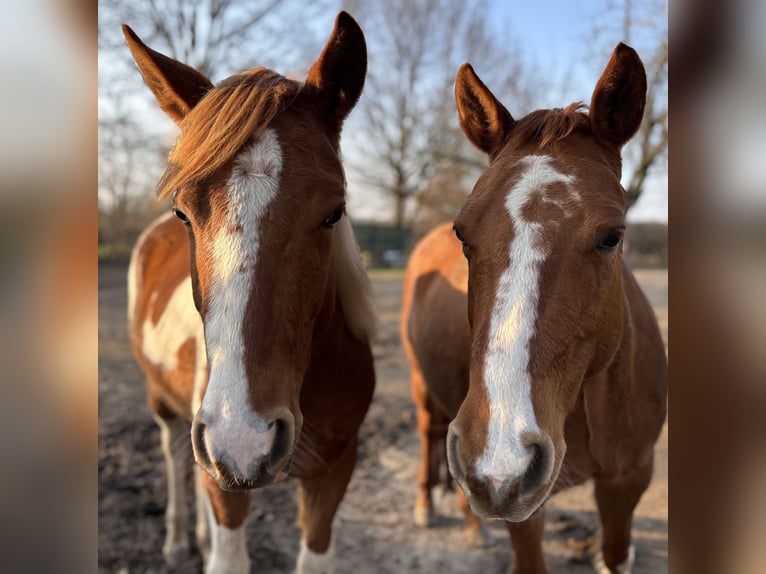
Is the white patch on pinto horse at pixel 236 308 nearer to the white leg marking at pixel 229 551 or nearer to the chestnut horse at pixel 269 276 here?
the chestnut horse at pixel 269 276

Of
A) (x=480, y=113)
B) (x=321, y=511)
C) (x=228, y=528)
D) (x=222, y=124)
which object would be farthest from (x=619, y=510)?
(x=222, y=124)

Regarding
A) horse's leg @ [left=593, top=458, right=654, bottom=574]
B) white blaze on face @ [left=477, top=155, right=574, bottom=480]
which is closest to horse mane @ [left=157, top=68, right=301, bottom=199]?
white blaze on face @ [left=477, top=155, right=574, bottom=480]

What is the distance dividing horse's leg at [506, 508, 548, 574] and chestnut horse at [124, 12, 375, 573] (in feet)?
2.96

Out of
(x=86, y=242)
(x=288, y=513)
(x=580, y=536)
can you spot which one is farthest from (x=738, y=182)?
(x=288, y=513)

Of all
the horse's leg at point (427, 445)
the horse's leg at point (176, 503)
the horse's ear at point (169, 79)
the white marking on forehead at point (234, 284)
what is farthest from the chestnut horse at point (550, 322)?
the horse's leg at point (176, 503)

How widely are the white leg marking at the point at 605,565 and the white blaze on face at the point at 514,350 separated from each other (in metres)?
2.05

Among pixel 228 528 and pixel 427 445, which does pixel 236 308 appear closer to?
pixel 228 528

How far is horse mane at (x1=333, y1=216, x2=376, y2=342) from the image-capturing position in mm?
2537

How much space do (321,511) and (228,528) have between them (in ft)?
1.54

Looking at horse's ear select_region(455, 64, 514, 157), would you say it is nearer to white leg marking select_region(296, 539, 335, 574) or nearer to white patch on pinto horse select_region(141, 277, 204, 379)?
white patch on pinto horse select_region(141, 277, 204, 379)

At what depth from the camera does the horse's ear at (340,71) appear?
6.61 ft

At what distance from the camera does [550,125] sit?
1.99 meters

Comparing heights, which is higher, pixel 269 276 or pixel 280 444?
pixel 269 276

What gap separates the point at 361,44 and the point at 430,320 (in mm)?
2068
